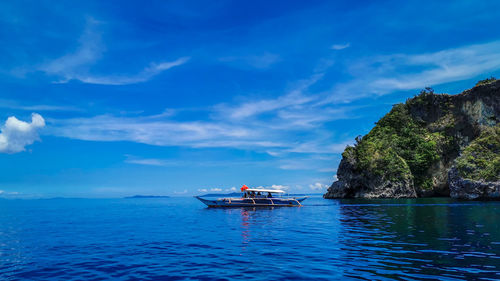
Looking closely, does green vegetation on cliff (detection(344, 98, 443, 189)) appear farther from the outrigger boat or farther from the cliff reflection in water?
the cliff reflection in water

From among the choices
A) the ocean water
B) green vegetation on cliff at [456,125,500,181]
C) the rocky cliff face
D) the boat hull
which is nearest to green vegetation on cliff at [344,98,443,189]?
Answer: the rocky cliff face

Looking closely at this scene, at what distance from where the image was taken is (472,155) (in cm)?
6662

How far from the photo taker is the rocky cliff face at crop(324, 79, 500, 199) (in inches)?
3167

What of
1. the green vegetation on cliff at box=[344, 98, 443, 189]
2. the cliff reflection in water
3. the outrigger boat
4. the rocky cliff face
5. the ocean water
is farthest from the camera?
the green vegetation on cliff at box=[344, 98, 443, 189]

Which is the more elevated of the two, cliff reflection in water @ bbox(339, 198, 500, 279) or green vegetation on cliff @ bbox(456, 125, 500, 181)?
green vegetation on cliff @ bbox(456, 125, 500, 181)

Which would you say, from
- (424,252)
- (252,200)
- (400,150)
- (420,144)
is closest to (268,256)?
(424,252)

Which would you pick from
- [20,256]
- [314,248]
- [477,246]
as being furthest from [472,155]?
[20,256]

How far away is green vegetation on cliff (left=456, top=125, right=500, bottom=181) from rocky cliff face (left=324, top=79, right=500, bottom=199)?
0.33 m

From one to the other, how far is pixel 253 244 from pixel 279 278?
25.9 feet

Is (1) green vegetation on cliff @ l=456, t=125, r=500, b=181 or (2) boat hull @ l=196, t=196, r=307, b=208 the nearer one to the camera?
(2) boat hull @ l=196, t=196, r=307, b=208

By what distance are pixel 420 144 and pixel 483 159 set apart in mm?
27262

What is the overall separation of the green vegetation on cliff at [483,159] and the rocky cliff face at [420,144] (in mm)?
332

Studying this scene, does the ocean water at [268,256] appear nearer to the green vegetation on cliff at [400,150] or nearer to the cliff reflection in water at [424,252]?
the cliff reflection in water at [424,252]

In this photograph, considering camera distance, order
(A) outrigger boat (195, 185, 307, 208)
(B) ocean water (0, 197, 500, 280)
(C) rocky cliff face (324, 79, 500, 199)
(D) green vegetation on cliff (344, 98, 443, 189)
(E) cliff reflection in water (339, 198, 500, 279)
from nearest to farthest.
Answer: (E) cliff reflection in water (339, 198, 500, 279)
(B) ocean water (0, 197, 500, 280)
(A) outrigger boat (195, 185, 307, 208)
(C) rocky cliff face (324, 79, 500, 199)
(D) green vegetation on cliff (344, 98, 443, 189)
